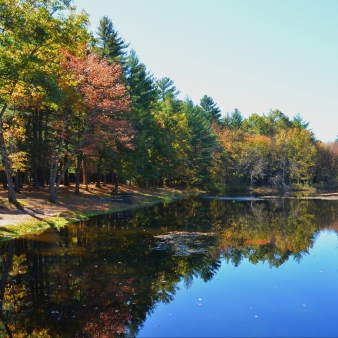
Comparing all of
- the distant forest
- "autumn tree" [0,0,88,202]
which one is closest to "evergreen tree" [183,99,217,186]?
the distant forest

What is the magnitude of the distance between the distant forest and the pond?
31.4ft

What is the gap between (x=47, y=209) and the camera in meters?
28.0

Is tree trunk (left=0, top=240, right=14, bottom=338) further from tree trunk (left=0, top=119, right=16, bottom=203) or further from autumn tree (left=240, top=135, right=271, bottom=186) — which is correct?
autumn tree (left=240, top=135, right=271, bottom=186)

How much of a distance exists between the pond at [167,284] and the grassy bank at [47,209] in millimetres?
1812

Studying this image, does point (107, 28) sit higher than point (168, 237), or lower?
higher

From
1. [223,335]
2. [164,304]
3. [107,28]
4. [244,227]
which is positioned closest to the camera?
[223,335]

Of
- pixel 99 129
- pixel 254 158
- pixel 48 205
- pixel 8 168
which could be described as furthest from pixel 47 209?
pixel 254 158

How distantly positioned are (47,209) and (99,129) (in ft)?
28.8

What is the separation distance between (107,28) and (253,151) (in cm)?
4962

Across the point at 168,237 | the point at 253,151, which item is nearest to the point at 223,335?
the point at 168,237

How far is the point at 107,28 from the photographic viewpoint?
4431 centimetres

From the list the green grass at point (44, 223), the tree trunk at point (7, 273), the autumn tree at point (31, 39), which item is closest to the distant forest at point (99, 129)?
the autumn tree at point (31, 39)

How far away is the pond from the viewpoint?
9172 millimetres

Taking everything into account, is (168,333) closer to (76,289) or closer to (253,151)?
(76,289)
